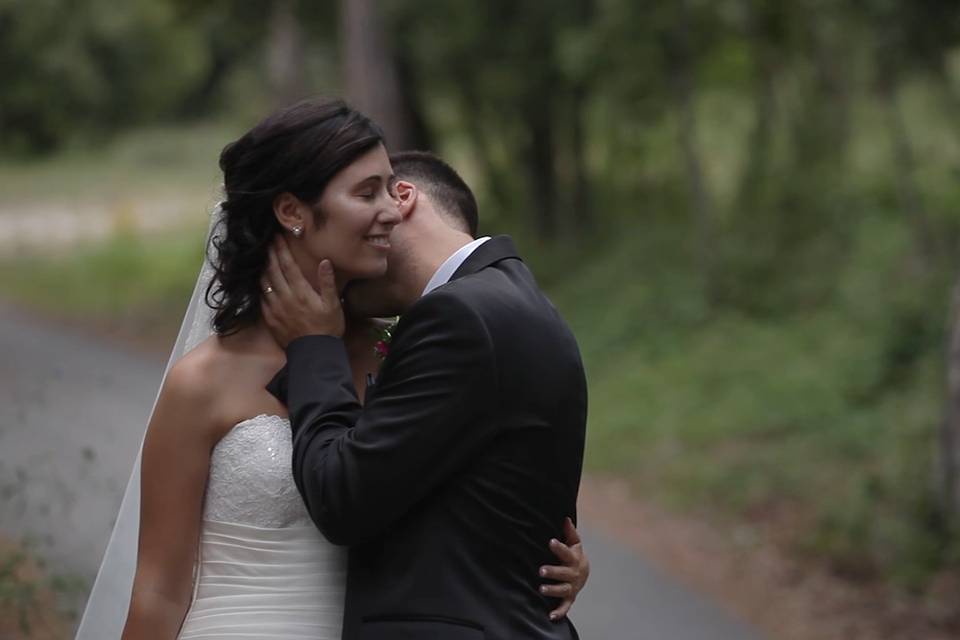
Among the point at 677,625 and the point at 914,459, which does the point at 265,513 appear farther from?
the point at 914,459

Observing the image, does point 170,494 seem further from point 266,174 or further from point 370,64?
point 370,64

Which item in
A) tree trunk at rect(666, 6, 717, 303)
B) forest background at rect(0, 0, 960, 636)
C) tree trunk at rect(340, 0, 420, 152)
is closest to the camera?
forest background at rect(0, 0, 960, 636)

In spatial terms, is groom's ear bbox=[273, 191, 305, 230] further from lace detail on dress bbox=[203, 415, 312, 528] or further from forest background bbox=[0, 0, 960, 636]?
forest background bbox=[0, 0, 960, 636]

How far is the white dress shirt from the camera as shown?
3.23 metres

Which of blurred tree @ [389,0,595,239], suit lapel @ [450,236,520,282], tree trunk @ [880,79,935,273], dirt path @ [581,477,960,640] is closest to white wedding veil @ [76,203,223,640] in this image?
suit lapel @ [450,236,520,282]

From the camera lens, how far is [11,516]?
627 cm

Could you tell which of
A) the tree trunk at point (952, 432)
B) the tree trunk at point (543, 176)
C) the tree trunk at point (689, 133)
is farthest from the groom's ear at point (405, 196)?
the tree trunk at point (543, 176)

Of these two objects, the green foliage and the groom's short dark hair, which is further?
the green foliage

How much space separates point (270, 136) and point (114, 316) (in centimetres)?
2122

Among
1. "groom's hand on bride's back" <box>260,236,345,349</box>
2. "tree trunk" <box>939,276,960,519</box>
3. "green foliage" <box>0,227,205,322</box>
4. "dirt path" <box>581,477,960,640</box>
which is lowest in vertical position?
"green foliage" <box>0,227,205,322</box>

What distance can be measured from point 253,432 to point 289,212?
1.61ft

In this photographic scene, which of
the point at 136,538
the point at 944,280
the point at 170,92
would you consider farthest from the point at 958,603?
the point at 170,92

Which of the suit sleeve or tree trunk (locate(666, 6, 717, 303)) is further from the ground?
the suit sleeve

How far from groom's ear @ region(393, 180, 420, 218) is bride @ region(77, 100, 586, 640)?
0.20ft
